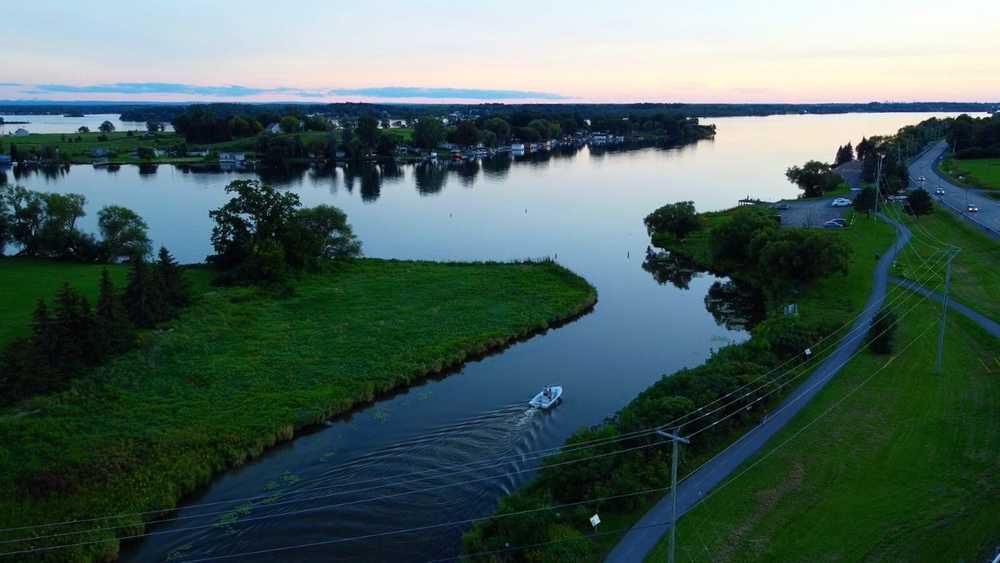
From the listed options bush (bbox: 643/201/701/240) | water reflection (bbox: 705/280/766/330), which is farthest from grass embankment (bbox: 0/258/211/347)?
bush (bbox: 643/201/701/240)

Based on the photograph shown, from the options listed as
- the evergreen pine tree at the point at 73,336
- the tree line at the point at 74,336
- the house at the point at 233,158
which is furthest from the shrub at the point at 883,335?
the house at the point at 233,158

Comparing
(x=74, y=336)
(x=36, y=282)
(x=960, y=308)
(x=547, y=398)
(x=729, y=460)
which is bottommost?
(x=547, y=398)

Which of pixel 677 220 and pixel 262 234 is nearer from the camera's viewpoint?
pixel 262 234

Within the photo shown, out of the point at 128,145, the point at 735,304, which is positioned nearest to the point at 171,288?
the point at 735,304

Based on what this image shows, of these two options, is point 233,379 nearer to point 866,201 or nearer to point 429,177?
point 866,201

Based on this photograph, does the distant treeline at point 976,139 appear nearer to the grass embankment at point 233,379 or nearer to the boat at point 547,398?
the grass embankment at point 233,379

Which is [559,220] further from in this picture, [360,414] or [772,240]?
[360,414]
